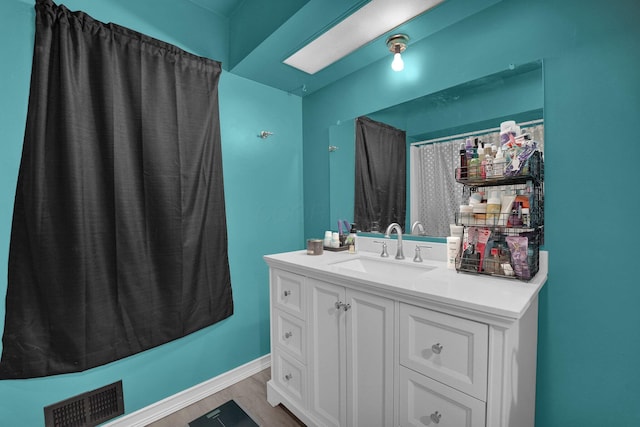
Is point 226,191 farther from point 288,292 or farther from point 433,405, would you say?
point 433,405

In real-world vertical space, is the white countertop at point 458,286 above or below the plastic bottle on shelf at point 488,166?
below

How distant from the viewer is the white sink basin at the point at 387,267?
1.44 m

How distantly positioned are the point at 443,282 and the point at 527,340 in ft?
1.19

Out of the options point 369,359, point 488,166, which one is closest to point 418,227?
point 488,166

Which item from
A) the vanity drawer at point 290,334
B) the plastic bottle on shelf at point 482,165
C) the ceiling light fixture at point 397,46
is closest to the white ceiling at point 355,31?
the ceiling light fixture at point 397,46

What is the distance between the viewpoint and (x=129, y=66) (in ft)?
4.90

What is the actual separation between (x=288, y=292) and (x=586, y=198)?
1405 millimetres

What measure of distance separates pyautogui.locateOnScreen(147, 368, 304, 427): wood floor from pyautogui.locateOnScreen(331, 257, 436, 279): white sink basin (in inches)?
37.0

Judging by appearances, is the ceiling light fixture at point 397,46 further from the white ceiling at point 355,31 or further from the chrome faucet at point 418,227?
the chrome faucet at point 418,227

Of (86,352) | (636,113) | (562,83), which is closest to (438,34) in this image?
(562,83)

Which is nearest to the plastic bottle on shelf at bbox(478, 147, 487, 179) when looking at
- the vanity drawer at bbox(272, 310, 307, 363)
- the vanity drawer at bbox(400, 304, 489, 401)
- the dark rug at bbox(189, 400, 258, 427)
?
the vanity drawer at bbox(400, 304, 489, 401)

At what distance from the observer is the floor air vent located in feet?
4.47

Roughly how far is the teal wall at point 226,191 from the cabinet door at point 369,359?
3.44 feet

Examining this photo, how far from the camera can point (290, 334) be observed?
1.60 meters
